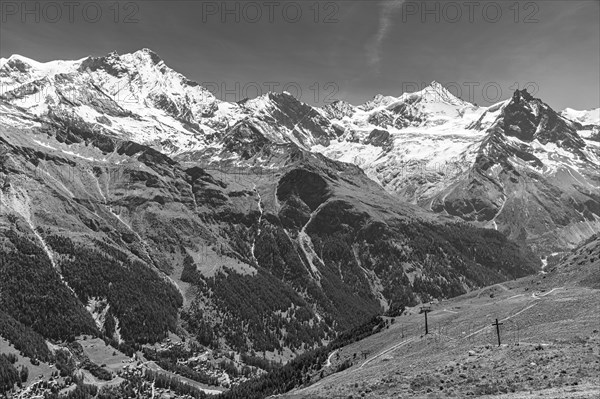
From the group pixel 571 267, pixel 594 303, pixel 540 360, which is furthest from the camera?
pixel 571 267

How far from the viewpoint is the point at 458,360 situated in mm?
92188

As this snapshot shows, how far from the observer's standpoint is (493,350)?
93688 mm

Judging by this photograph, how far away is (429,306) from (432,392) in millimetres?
116885

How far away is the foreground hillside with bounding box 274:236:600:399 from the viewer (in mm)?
74188

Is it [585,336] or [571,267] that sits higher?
[571,267]

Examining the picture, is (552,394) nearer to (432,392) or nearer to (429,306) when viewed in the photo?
(432,392)

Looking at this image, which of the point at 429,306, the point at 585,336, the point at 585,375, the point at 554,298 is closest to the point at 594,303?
the point at 554,298

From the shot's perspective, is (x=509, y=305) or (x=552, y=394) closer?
(x=552, y=394)

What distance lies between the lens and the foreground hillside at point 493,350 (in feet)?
243

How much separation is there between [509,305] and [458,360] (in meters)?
60.4

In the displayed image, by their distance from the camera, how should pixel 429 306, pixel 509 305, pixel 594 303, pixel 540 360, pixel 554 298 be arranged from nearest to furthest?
pixel 540 360 < pixel 594 303 < pixel 554 298 < pixel 509 305 < pixel 429 306

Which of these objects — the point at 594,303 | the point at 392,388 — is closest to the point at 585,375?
the point at 392,388

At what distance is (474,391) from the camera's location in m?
73.3

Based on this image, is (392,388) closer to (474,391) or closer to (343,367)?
(474,391)
